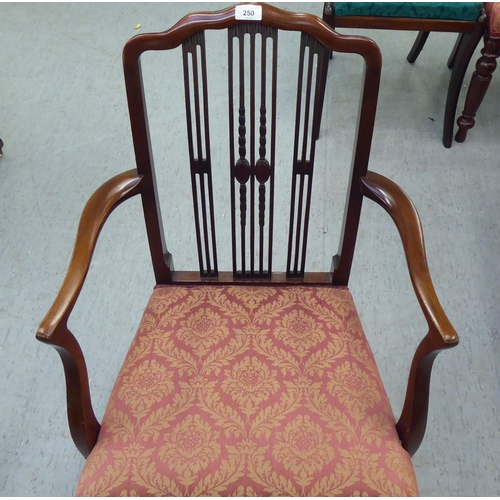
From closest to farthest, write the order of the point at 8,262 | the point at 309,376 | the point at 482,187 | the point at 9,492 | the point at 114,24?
the point at 309,376
the point at 9,492
the point at 8,262
the point at 482,187
the point at 114,24

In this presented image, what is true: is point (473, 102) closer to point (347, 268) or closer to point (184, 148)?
point (184, 148)

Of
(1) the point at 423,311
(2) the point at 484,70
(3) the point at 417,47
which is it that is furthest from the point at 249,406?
(3) the point at 417,47

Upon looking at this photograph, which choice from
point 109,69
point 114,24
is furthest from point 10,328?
point 114,24

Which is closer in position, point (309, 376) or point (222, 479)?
point (222, 479)

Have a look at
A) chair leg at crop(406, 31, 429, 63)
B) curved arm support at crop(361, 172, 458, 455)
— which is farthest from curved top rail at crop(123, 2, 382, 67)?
chair leg at crop(406, 31, 429, 63)

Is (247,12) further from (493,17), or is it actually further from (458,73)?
(458,73)

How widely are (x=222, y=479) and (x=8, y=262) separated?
107cm

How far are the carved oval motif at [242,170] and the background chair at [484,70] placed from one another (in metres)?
1.11

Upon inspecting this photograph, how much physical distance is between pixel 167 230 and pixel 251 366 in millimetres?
842

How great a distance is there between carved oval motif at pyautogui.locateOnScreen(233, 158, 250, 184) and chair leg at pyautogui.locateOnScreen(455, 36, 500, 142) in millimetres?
1129

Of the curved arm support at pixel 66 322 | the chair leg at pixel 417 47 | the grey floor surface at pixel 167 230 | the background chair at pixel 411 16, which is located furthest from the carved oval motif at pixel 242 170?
the chair leg at pixel 417 47

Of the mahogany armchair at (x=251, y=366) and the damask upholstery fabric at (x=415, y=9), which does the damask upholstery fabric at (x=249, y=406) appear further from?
the damask upholstery fabric at (x=415, y=9)

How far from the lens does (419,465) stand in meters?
1.16

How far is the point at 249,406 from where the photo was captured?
809 mm
